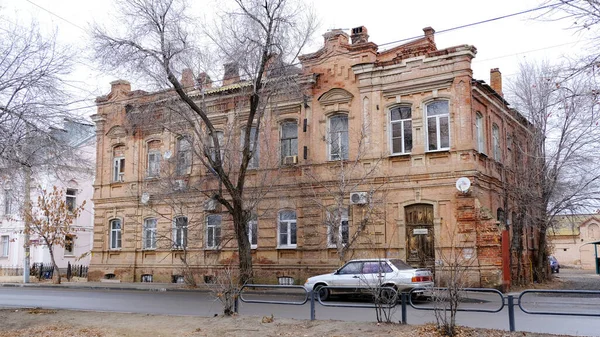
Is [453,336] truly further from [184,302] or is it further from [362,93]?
[362,93]

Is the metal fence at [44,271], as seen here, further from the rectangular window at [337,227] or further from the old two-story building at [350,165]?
the rectangular window at [337,227]

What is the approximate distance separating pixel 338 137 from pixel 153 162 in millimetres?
11479

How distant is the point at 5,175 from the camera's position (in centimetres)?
1700

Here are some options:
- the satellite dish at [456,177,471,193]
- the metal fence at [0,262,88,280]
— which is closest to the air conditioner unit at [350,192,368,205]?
the satellite dish at [456,177,471,193]

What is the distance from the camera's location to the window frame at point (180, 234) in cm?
2859

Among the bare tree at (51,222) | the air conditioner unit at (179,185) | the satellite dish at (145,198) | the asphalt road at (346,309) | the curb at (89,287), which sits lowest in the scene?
the curb at (89,287)

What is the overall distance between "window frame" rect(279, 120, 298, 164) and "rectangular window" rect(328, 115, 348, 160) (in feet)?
6.52

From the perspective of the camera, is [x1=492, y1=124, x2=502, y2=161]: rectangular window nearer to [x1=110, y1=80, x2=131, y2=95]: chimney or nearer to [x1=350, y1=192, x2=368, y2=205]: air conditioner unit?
[x1=350, y1=192, x2=368, y2=205]: air conditioner unit

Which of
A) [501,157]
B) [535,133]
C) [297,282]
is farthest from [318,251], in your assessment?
[535,133]

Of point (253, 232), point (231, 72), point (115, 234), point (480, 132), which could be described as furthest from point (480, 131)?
A: point (115, 234)

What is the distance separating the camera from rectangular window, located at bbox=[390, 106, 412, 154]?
2531 cm

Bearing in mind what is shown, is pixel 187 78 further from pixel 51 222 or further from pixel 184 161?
pixel 51 222

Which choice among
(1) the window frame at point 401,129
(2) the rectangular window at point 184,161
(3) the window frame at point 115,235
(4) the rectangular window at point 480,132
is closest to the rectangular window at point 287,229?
(2) the rectangular window at point 184,161

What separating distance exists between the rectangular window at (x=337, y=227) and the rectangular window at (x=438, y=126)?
4636mm
